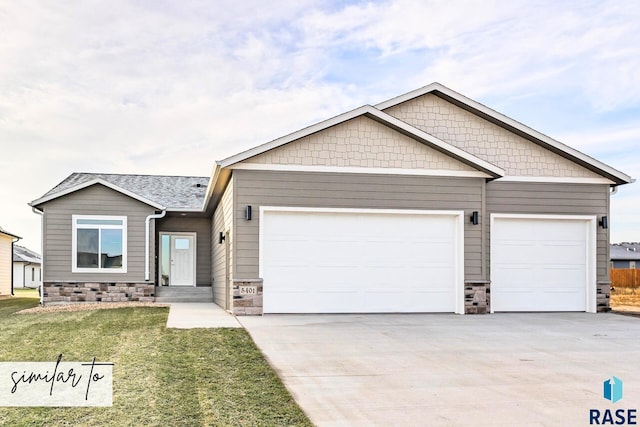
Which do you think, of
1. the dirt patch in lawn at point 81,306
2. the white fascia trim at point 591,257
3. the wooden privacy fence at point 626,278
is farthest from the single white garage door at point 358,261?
the wooden privacy fence at point 626,278

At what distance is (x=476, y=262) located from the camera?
14.1 m

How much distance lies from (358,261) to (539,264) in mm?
4318

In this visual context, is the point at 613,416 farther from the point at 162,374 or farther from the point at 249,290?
the point at 249,290

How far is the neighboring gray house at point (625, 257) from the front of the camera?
4793 cm

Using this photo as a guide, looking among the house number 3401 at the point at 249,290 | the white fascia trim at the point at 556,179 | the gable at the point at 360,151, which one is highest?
the gable at the point at 360,151

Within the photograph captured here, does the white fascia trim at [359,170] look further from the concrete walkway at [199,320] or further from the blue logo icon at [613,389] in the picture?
the blue logo icon at [613,389]

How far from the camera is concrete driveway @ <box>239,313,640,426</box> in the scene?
5859 millimetres

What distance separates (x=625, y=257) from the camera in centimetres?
4784

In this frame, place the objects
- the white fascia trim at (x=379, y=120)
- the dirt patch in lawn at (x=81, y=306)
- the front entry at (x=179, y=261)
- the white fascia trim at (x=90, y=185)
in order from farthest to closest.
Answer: the front entry at (x=179, y=261)
the white fascia trim at (x=90, y=185)
the dirt patch in lawn at (x=81, y=306)
the white fascia trim at (x=379, y=120)

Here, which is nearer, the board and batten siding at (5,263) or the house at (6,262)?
the house at (6,262)

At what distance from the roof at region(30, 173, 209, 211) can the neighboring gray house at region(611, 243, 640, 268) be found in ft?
116

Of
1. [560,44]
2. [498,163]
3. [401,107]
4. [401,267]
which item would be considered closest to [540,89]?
[560,44]

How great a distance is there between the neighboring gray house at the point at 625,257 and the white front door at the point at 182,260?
3566 cm

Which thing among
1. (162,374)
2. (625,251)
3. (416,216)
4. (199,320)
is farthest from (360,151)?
(625,251)
